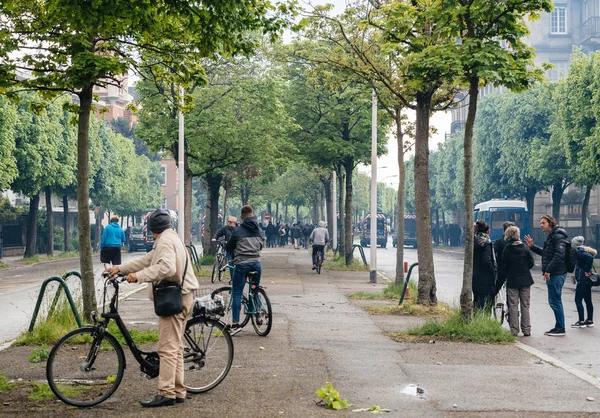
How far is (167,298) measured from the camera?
7586 mm

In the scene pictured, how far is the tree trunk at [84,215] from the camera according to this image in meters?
11.9

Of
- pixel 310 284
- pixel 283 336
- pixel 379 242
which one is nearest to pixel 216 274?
pixel 310 284

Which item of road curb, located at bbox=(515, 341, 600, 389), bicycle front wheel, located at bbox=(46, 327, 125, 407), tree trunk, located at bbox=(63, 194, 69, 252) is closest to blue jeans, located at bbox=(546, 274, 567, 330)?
road curb, located at bbox=(515, 341, 600, 389)

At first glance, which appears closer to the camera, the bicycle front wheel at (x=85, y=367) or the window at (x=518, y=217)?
the bicycle front wheel at (x=85, y=367)

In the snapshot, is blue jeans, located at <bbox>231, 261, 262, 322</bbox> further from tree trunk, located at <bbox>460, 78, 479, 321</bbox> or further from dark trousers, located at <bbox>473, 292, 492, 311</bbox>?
dark trousers, located at <bbox>473, 292, 492, 311</bbox>

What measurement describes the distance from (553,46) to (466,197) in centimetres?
7419

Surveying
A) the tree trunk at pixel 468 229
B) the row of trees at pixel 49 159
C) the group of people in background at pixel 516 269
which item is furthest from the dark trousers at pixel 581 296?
the row of trees at pixel 49 159

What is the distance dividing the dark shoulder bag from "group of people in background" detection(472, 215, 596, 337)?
283 inches

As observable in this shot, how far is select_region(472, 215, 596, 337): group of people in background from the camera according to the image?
531 inches

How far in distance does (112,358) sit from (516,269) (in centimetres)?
772

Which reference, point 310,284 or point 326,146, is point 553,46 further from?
point 310,284

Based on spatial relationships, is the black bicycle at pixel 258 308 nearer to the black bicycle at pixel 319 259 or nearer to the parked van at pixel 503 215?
the black bicycle at pixel 319 259

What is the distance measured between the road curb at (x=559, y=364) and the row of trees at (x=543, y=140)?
2369 centimetres

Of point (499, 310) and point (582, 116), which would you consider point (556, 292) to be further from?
point (582, 116)
